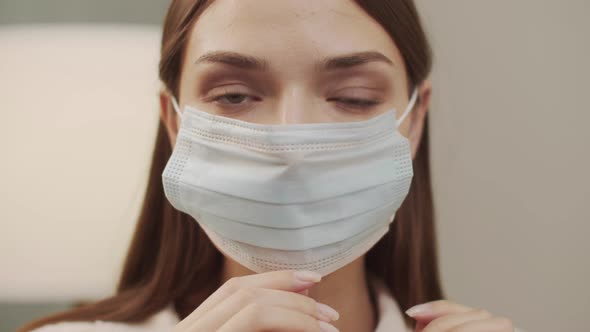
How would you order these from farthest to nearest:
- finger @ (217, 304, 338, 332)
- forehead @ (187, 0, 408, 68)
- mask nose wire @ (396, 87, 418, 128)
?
mask nose wire @ (396, 87, 418, 128) → forehead @ (187, 0, 408, 68) → finger @ (217, 304, 338, 332)

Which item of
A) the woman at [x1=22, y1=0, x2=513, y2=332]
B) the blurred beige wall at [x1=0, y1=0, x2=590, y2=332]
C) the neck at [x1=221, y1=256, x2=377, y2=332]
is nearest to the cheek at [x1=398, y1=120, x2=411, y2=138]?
the woman at [x1=22, y1=0, x2=513, y2=332]

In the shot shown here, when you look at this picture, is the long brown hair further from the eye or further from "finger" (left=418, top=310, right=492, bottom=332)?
"finger" (left=418, top=310, right=492, bottom=332)

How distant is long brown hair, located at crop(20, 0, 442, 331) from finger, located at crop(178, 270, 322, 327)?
1.49 feet

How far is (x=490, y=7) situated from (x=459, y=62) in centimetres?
20

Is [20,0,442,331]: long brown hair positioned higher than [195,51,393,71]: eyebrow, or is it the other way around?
[195,51,393,71]: eyebrow

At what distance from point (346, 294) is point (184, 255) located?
1.60ft

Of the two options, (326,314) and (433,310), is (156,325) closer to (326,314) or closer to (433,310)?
(326,314)

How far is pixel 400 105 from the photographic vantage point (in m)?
0.92

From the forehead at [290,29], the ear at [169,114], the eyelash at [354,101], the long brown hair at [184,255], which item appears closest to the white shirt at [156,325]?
the long brown hair at [184,255]

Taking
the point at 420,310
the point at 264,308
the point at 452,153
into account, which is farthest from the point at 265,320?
the point at 452,153

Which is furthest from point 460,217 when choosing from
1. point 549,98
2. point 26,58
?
point 26,58

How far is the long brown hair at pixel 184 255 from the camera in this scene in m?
1.13

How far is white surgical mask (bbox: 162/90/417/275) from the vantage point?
761 mm

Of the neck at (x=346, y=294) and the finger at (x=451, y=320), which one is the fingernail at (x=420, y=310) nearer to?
the finger at (x=451, y=320)
